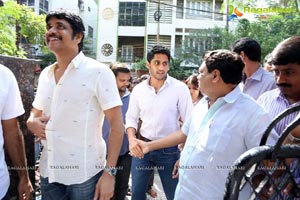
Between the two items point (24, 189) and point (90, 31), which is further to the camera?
point (90, 31)

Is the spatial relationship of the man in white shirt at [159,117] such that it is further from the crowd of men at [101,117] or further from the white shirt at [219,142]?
the white shirt at [219,142]

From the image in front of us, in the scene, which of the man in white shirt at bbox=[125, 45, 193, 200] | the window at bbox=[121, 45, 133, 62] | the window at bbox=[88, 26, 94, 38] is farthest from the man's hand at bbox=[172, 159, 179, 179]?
the window at bbox=[88, 26, 94, 38]

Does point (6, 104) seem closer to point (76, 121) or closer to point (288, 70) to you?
point (76, 121)

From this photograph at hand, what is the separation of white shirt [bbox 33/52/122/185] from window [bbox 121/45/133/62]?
25.8 meters

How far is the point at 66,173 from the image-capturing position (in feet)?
5.96

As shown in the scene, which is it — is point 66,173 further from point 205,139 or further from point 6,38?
point 6,38

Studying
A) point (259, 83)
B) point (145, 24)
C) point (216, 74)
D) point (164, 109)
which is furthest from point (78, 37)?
point (145, 24)

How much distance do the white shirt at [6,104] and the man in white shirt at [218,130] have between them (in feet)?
3.15

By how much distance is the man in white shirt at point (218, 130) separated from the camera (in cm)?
165

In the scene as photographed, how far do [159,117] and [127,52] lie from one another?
25.2 metres

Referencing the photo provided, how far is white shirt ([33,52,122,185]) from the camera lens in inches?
70.7

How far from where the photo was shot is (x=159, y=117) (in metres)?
3.04

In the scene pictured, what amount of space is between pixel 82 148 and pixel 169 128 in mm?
1353

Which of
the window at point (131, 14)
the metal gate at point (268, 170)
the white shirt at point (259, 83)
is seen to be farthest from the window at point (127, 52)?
the metal gate at point (268, 170)
